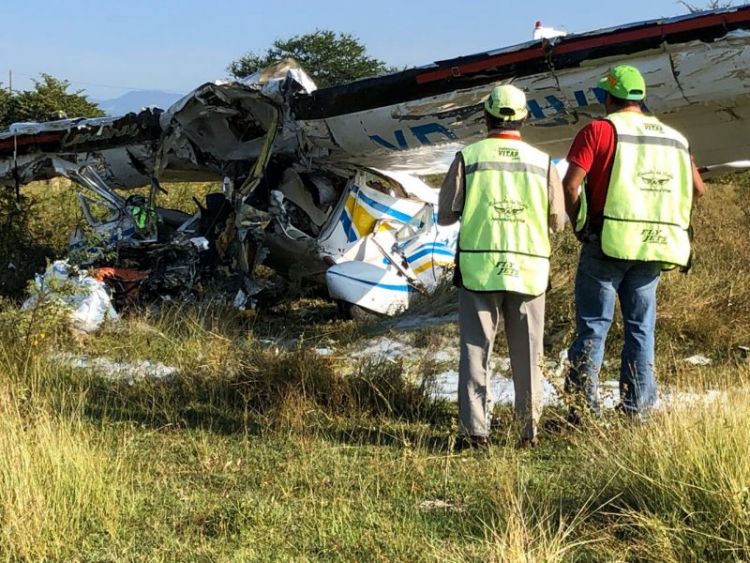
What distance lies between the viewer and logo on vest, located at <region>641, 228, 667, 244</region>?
4.48 m

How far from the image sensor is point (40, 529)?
10.7 feet

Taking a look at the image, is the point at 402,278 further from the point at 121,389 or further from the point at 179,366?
the point at 121,389

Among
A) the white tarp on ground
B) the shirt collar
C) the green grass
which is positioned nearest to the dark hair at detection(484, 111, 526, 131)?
the shirt collar

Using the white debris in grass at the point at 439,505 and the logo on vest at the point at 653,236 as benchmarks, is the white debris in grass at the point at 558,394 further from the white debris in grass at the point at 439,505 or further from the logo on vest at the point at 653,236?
the white debris in grass at the point at 439,505

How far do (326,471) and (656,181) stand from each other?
91.9 inches

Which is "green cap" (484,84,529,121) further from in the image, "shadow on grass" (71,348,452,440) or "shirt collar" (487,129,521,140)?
"shadow on grass" (71,348,452,440)

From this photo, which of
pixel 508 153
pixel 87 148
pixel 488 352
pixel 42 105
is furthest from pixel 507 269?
pixel 42 105

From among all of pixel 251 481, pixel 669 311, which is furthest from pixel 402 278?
pixel 251 481

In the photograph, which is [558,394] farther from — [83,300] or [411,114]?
[83,300]

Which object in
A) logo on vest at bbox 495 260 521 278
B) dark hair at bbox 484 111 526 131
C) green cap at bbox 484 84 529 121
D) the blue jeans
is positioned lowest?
the blue jeans

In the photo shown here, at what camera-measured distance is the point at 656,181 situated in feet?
14.8

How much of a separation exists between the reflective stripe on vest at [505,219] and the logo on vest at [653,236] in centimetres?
53

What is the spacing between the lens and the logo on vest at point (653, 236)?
448 cm

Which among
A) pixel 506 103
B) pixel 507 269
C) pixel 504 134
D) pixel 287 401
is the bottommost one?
pixel 287 401
